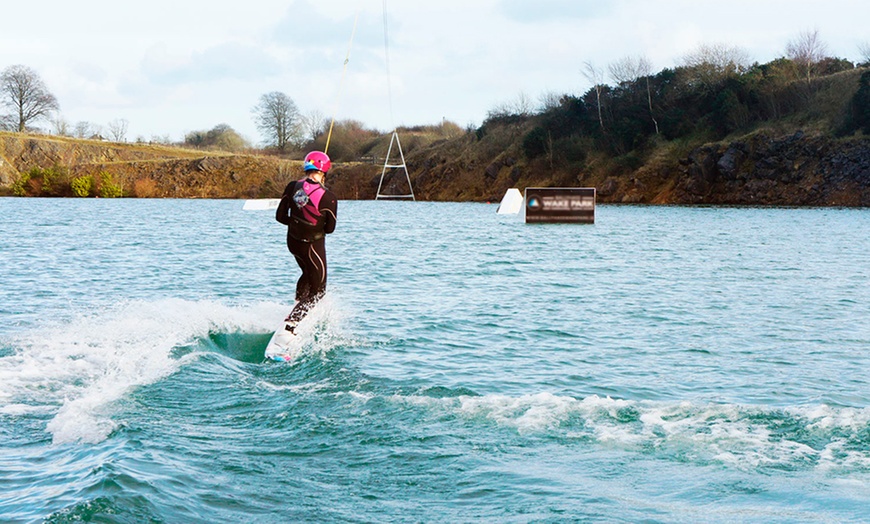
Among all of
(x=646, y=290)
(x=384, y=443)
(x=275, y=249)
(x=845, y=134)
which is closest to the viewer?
(x=384, y=443)

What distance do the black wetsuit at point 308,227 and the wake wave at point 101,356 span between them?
50cm

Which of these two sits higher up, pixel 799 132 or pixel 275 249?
pixel 799 132

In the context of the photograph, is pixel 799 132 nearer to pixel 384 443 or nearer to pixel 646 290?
pixel 646 290

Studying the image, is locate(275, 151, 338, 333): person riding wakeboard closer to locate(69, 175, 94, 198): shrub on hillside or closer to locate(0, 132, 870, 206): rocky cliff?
locate(0, 132, 870, 206): rocky cliff

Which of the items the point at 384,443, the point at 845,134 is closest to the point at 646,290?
the point at 384,443

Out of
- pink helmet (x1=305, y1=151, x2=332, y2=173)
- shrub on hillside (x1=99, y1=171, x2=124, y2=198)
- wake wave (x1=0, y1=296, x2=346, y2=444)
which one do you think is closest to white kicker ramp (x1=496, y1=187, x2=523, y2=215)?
wake wave (x1=0, y1=296, x2=346, y2=444)

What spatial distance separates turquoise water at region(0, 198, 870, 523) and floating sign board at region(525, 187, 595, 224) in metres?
29.3

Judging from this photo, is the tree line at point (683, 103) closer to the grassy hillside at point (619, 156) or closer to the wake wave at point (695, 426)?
the grassy hillside at point (619, 156)

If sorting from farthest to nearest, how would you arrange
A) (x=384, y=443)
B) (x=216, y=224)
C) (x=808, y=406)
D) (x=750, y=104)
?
(x=750, y=104) < (x=216, y=224) < (x=808, y=406) < (x=384, y=443)

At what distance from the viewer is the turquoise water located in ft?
18.6

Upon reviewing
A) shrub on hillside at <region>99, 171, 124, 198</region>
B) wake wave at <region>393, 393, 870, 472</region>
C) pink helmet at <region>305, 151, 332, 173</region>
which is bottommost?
wake wave at <region>393, 393, 870, 472</region>

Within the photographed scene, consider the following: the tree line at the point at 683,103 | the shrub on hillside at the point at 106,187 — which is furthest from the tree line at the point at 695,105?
the shrub on hillside at the point at 106,187

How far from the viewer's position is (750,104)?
3241 inches

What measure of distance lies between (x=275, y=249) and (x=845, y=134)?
2333 inches
